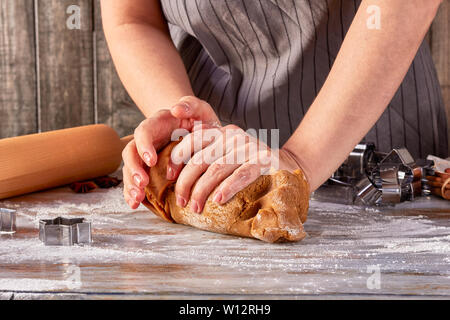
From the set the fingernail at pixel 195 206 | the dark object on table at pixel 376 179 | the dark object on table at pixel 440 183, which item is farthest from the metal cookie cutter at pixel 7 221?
the dark object on table at pixel 440 183

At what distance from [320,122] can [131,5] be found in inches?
22.5

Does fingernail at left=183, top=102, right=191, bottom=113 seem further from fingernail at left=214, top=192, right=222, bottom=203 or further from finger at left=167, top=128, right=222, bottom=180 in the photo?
fingernail at left=214, top=192, right=222, bottom=203

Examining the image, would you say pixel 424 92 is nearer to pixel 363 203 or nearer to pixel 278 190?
pixel 363 203

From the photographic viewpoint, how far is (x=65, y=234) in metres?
0.81

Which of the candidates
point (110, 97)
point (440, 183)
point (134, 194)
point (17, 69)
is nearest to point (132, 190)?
point (134, 194)

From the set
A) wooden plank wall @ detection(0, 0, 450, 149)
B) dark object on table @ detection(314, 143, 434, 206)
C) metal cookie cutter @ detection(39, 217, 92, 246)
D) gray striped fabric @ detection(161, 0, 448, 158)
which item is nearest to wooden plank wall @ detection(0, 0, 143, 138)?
wooden plank wall @ detection(0, 0, 450, 149)

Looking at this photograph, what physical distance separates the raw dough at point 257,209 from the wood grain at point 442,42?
1582 millimetres

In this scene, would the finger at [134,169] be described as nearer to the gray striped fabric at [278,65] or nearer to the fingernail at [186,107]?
the fingernail at [186,107]

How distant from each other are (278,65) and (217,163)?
1.76 ft

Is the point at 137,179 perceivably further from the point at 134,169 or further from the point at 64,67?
the point at 64,67

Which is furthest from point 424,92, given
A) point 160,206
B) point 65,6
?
point 65,6

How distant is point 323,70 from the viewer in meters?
1.34

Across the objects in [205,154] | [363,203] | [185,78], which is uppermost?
[185,78]

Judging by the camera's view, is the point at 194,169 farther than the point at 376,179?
No
